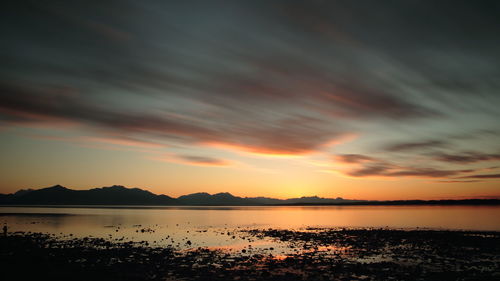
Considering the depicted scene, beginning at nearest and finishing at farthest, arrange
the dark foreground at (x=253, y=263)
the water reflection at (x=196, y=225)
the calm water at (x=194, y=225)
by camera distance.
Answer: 1. the dark foreground at (x=253, y=263)
2. the water reflection at (x=196, y=225)
3. the calm water at (x=194, y=225)

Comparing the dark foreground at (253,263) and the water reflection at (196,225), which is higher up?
the dark foreground at (253,263)

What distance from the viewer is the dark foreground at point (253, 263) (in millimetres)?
21047

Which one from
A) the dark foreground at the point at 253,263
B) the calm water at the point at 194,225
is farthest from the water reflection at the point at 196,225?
the dark foreground at the point at 253,263

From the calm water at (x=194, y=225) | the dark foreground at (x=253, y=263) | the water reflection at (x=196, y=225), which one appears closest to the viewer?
the dark foreground at (x=253, y=263)

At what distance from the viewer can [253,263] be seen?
25.6m

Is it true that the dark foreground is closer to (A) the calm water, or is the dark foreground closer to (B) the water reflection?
(B) the water reflection

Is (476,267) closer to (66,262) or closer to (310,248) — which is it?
(310,248)

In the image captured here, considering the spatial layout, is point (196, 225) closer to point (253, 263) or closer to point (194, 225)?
point (194, 225)

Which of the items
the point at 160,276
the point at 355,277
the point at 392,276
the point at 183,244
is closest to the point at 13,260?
the point at 160,276

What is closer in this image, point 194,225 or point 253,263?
point 253,263

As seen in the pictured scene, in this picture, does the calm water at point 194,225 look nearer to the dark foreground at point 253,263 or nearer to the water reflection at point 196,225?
the water reflection at point 196,225

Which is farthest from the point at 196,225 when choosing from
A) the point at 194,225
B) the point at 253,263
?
the point at 253,263

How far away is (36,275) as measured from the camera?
20.3 meters

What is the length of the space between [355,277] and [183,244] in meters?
22.8
